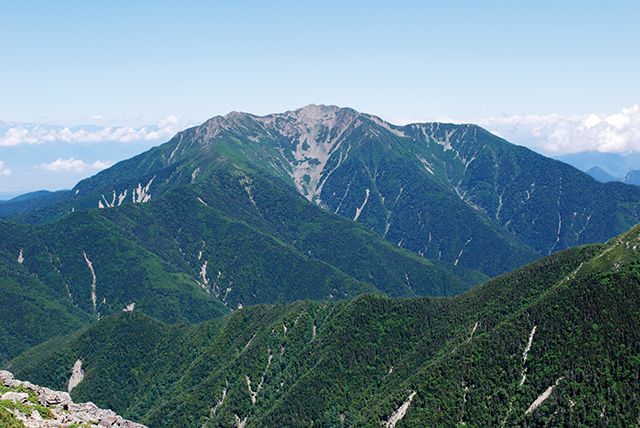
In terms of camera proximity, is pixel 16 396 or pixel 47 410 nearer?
pixel 47 410

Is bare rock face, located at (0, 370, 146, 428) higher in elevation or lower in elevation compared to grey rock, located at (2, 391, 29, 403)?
lower

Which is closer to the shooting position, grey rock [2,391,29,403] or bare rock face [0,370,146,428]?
bare rock face [0,370,146,428]

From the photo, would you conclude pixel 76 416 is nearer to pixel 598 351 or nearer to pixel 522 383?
pixel 522 383

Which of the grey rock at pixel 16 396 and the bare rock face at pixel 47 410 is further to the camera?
the grey rock at pixel 16 396

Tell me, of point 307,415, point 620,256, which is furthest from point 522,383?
point 307,415

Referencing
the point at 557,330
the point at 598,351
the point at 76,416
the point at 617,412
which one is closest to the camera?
the point at 76,416

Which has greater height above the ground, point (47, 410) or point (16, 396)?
point (16, 396)

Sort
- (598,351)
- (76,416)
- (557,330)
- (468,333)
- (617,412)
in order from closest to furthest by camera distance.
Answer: (76,416)
(617,412)
(598,351)
(557,330)
(468,333)

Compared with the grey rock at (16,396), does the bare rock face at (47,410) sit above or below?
below
